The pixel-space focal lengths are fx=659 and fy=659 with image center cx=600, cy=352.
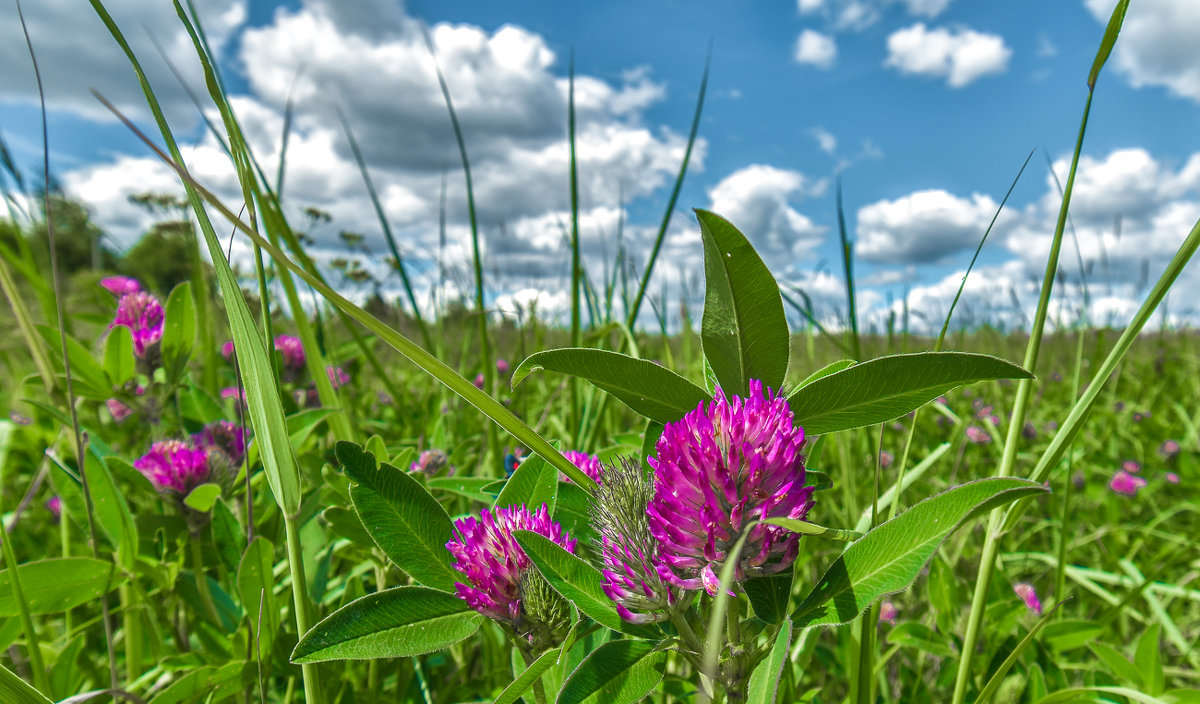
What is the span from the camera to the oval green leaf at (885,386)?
1.60 feet

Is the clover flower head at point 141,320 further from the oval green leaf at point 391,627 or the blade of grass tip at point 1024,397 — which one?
the blade of grass tip at point 1024,397

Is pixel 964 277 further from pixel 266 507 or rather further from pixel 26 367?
pixel 26 367

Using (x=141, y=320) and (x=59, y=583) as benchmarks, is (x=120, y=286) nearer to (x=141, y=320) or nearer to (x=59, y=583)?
(x=141, y=320)

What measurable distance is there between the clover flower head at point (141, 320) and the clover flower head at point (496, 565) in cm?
117

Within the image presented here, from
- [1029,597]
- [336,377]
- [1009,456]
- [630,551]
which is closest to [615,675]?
[630,551]

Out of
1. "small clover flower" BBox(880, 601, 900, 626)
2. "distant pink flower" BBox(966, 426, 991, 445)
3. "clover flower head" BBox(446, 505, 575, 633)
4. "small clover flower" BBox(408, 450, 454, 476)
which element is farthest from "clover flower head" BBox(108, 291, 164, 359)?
"distant pink flower" BBox(966, 426, 991, 445)

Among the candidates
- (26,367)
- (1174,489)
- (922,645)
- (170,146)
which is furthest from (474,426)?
(1174,489)

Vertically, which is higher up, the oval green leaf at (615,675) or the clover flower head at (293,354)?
the clover flower head at (293,354)

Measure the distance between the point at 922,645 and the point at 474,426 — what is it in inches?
61.8

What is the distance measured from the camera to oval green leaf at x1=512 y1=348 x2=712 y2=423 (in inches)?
20.9

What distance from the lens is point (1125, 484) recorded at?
2537mm

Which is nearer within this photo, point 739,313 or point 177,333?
point 739,313

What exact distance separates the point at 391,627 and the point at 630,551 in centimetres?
24

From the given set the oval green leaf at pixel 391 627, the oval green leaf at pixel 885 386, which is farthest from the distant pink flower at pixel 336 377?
the oval green leaf at pixel 885 386
